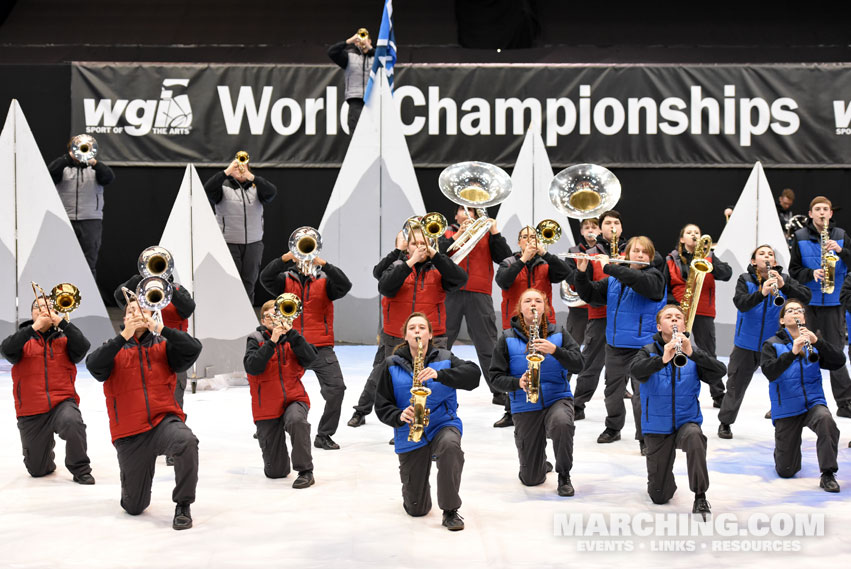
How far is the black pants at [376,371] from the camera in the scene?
773cm

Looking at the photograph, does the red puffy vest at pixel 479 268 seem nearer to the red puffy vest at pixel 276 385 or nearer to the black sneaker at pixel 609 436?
the black sneaker at pixel 609 436

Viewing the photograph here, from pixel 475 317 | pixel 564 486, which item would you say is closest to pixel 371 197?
pixel 475 317

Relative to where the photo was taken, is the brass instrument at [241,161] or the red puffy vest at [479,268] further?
the brass instrument at [241,161]

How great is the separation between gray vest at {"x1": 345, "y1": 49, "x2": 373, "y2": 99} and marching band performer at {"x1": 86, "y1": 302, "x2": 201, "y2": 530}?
6.38 meters

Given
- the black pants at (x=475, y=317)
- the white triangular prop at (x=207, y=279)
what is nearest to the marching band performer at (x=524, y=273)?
the black pants at (x=475, y=317)

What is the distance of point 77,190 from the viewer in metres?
11.0

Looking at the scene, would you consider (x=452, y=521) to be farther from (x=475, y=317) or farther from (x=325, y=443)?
(x=475, y=317)

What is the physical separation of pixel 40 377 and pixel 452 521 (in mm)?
2878

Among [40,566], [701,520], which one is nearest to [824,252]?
[701,520]

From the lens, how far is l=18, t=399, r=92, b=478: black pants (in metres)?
6.43

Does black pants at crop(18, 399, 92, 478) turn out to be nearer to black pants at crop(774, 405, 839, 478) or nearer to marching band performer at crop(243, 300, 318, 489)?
marching band performer at crop(243, 300, 318, 489)

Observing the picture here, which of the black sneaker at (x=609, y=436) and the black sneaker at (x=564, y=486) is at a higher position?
the black sneaker at (x=609, y=436)

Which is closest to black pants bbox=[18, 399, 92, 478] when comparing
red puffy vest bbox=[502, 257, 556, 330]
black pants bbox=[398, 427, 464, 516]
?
black pants bbox=[398, 427, 464, 516]

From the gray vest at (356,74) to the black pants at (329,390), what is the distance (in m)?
5.02
